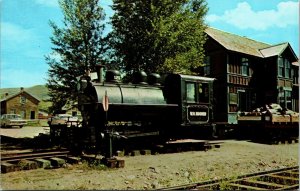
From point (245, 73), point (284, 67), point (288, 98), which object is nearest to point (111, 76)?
point (245, 73)

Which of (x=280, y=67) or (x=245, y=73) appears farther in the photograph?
(x=280, y=67)

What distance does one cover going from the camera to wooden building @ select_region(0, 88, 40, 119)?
56844mm

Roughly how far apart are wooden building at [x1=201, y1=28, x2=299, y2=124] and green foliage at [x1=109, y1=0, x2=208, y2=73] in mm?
6209

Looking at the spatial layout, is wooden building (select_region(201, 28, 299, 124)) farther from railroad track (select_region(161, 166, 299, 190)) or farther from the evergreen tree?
railroad track (select_region(161, 166, 299, 190))

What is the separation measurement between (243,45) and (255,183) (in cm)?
2233

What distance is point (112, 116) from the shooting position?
12734 millimetres

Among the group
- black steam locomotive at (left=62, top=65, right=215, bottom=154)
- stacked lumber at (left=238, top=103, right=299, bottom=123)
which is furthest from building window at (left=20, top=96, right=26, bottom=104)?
black steam locomotive at (left=62, top=65, right=215, bottom=154)

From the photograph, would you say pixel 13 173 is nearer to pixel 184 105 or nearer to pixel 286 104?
pixel 184 105

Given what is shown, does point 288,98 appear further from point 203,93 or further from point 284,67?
point 203,93

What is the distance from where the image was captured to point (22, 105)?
59.9m

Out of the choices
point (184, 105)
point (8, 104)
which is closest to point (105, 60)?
point (184, 105)

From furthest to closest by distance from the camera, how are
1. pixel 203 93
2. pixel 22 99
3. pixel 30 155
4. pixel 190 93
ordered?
pixel 22 99, pixel 203 93, pixel 190 93, pixel 30 155

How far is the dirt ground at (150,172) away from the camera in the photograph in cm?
768

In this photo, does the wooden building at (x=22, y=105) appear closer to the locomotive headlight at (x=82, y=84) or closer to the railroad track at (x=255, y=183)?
the locomotive headlight at (x=82, y=84)
